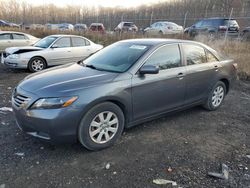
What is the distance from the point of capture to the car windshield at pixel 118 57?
3.85 metres

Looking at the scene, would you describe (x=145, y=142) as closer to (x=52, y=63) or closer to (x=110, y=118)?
(x=110, y=118)

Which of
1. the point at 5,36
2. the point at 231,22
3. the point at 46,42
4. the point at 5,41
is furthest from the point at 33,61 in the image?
the point at 231,22

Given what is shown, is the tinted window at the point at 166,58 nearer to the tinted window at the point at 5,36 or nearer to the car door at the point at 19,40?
the car door at the point at 19,40

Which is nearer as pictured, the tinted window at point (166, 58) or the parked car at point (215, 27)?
the tinted window at point (166, 58)

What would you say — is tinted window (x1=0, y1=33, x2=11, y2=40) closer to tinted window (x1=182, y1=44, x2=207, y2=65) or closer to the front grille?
the front grille

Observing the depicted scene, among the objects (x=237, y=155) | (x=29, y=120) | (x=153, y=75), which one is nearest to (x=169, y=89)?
(x=153, y=75)

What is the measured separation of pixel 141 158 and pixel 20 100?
190 centimetres

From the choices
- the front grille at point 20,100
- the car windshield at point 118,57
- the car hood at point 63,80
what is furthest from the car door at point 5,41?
the front grille at point 20,100

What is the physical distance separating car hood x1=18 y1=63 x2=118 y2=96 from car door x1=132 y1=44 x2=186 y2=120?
1.72 feet

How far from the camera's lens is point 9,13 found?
34.8 metres

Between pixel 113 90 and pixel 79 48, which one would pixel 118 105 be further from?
pixel 79 48

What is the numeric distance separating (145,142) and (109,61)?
151 centimetres

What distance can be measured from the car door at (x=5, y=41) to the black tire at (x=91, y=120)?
10.9 meters

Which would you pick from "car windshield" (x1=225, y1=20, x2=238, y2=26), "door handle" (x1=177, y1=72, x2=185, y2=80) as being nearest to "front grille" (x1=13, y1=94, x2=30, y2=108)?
"door handle" (x1=177, y1=72, x2=185, y2=80)
